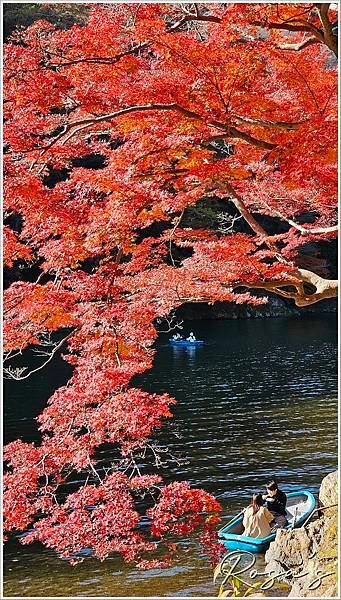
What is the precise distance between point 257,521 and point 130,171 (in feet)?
19.6

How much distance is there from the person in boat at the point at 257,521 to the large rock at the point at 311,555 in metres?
0.82

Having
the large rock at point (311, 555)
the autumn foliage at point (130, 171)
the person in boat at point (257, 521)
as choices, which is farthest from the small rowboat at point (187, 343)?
the autumn foliage at point (130, 171)

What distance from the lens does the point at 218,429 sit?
1684 centimetres

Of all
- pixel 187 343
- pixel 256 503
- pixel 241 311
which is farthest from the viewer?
pixel 241 311

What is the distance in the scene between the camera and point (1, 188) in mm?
6289

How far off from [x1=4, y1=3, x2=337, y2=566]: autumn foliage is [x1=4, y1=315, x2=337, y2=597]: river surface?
1293mm

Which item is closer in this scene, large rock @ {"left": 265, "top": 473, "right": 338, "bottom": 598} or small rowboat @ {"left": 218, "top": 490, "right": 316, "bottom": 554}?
large rock @ {"left": 265, "top": 473, "right": 338, "bottom": 598}

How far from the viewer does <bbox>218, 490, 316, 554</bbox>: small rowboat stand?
32.2 feet

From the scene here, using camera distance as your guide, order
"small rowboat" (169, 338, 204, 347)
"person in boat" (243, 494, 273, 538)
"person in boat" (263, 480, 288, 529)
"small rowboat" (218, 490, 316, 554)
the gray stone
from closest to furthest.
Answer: the gray stone, "small rowboat" (218, 490, 316, 554), "person in boat" (243, 494, 273, 538), "person in boat" (263, 480, 288, 529), "small rowboat" (169, 338, 204, 347)

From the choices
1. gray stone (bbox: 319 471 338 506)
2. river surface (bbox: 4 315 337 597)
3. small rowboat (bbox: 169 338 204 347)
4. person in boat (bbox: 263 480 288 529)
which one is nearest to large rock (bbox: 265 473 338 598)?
gray stone (bbox: 319 471 338 506)

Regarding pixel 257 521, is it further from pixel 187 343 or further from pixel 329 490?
pixel 187 343

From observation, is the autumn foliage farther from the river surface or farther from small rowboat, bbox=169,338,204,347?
small rowboat, bbox=169,338,204,347

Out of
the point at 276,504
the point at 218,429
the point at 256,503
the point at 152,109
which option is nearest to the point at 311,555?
the point at 256,503

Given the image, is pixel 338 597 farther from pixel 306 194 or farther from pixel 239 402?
pixel 239 402
